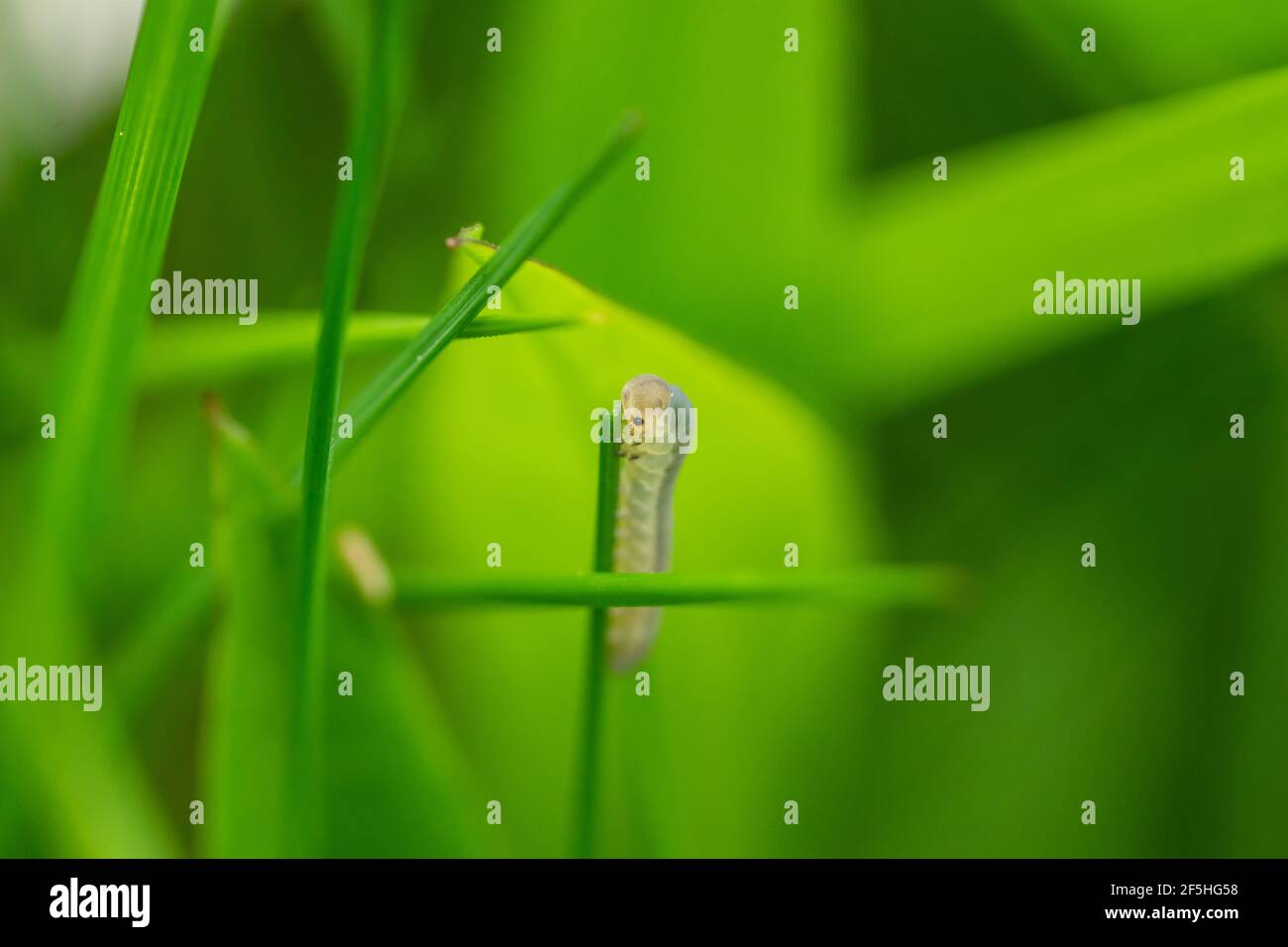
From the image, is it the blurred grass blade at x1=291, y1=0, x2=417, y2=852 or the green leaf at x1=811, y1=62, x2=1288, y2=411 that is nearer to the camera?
the blurred grass blade at x1=291, y1=0, x2=417, y2=852

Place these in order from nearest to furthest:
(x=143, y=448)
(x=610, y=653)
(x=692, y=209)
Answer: (x=610, y=653) → (x=692, y=209) → (x=143, y=448)

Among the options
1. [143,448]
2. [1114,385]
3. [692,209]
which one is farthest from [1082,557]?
[143,448]

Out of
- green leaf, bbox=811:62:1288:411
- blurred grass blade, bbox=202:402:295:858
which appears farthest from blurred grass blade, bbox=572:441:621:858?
green leaf, bbox=811:62:1288:411

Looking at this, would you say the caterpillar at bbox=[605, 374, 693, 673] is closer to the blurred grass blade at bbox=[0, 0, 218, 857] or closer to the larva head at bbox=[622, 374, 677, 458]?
the larva head at bbox=[622, 374, 677, 458]

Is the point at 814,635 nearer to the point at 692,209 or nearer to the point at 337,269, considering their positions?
the point at 692,209

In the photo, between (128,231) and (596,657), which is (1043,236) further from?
(128,231)

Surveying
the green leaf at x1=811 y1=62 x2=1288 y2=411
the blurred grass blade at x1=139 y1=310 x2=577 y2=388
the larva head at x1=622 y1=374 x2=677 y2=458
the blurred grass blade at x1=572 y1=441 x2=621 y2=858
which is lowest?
the blurred grass blade at x1=572 y1=441 x2=621 y2=858

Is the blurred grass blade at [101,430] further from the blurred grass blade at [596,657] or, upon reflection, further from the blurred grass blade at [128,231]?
the blurred grass blade at [596,657]
